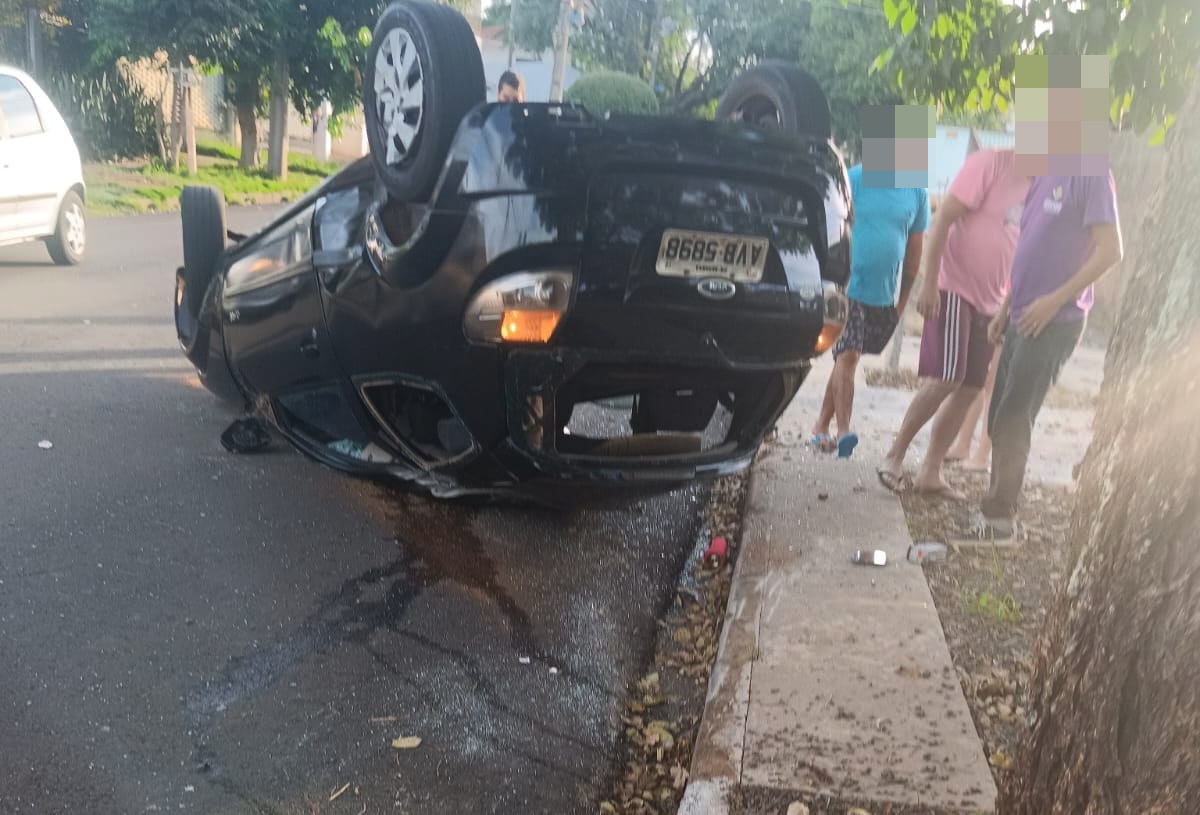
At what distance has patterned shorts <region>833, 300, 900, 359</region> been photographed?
6113mm

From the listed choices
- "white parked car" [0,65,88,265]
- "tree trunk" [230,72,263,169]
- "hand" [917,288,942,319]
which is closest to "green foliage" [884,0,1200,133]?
"hand" [917,288,942,319]

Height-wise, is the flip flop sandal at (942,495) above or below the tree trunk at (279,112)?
below

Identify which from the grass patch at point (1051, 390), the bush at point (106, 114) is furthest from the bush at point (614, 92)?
the bush at point (106, 114)

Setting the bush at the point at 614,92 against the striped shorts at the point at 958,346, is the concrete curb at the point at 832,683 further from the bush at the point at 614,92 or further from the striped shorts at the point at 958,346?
the bush at the point at 614,92

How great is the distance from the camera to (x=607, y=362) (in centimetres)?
350

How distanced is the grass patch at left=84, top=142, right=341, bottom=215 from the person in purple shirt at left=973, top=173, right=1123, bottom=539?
1084 cm

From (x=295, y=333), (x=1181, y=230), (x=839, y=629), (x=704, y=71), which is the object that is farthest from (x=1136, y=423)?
(x=704, y=71)

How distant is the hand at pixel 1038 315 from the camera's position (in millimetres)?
4711

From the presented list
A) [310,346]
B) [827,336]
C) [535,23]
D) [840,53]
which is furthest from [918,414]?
[535,23]

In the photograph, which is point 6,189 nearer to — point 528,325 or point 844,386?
point 844,386

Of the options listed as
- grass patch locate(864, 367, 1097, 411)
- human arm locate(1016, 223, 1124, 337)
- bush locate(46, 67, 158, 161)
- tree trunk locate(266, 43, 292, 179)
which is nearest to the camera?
human arm locate(1016, 223, 1124, 337)

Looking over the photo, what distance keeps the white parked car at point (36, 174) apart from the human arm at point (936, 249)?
792 cm

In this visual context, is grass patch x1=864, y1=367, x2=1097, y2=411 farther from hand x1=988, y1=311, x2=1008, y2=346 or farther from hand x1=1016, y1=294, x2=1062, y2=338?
hand x1=1016, y1=294, x2=1062, y2=338

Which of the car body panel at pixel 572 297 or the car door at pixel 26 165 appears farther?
the car door at pixel 26 165
